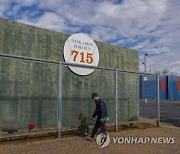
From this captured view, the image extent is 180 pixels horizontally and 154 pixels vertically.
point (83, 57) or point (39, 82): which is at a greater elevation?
point (83, 57)

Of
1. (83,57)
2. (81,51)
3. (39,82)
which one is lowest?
(39,82)

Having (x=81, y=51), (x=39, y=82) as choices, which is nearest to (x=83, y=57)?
(x=81, y=51)

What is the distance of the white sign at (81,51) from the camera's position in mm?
11344

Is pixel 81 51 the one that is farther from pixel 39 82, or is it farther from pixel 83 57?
pixel 39 82

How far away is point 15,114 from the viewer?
368 inches

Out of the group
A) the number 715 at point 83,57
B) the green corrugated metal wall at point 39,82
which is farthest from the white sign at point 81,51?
the green corrugated metal wall at point 39,82

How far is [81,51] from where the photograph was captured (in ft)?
38.7

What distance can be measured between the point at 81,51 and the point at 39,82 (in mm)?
2602

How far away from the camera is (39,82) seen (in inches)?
401

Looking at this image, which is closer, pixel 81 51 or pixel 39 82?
pixel 39 82


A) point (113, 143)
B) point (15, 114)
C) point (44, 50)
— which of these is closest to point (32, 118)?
point (15, 114)

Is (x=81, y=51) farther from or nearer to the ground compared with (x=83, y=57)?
farther from the ground

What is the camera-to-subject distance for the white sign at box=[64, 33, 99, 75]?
1134 centimetres

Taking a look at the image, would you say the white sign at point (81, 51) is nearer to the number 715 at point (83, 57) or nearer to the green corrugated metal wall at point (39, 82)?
the number 715 at point (83, 57)
